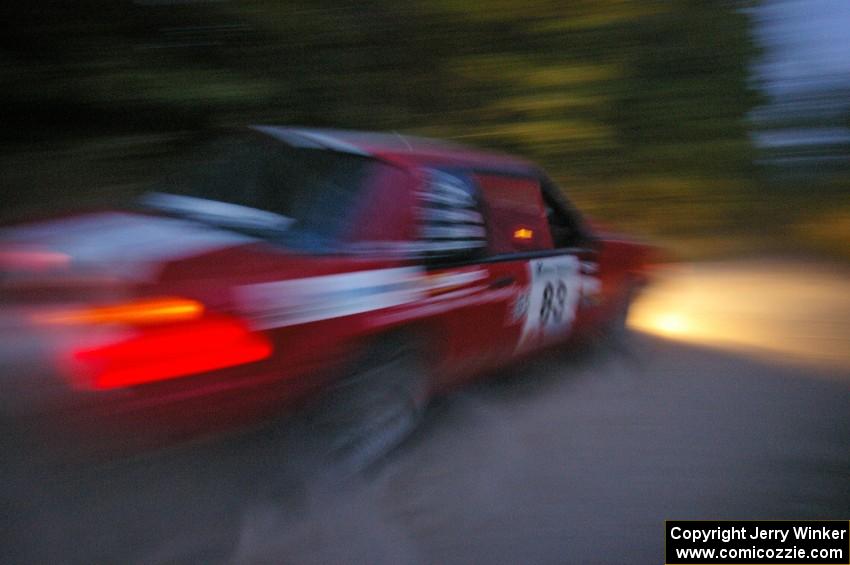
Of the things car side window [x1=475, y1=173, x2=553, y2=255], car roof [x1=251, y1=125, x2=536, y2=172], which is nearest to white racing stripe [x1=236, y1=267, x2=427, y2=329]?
car roof [x1=251, y1=125, x2=536, y2=172]

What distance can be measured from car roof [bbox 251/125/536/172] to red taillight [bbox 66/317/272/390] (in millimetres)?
1158

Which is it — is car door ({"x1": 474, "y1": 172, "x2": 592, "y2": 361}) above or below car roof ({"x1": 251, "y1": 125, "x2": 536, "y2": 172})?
below

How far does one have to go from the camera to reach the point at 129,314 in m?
2.07

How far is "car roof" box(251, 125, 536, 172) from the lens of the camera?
3151mm

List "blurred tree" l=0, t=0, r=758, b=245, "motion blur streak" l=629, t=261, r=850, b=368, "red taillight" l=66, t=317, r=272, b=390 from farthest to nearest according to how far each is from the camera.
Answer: "blurred tree" l=0, t=0, r=758, b=245
"motion blur streak" l=629, t=261, r=850, b=368
"red taillight" l=66, t=317, r=272, b=390

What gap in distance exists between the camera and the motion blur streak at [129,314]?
6.72ft

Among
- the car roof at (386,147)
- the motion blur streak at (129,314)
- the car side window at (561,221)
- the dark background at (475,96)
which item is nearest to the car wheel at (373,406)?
the motion blur streak at (129,314)

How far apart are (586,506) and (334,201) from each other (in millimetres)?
1542

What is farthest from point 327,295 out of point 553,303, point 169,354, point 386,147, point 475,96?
point 475,96

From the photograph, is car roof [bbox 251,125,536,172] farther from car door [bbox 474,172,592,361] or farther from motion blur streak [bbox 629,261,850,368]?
motion blur streak [bbox 629,261,850,368]

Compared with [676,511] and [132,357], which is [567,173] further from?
[132,357]

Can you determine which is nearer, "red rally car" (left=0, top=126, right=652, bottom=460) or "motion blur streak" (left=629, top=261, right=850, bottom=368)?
"red rally car" (left=0, top=126, right=652, bottom=460)

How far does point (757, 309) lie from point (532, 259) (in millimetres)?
3770

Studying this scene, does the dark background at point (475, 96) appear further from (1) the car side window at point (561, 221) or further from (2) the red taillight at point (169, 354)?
(1) the car side window at point (561, 221)
